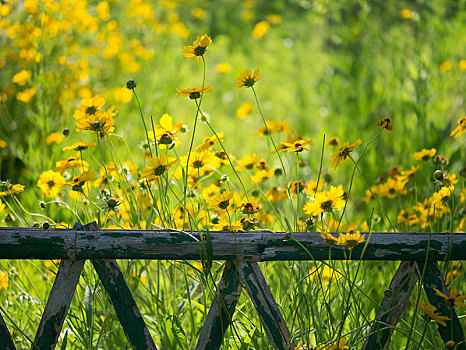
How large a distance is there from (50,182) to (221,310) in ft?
2.27

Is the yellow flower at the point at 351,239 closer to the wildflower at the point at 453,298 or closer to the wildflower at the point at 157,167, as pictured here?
the wildflower at the point at 453,298

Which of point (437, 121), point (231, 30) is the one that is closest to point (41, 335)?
point (437, 121)

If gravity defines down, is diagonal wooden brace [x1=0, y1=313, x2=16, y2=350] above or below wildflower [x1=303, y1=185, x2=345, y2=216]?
below

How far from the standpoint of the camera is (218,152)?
1551 mm

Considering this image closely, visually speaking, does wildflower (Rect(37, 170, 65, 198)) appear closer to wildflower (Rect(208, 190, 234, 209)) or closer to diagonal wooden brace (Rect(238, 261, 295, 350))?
wildflower (Rect(208, 190, 234, 209))

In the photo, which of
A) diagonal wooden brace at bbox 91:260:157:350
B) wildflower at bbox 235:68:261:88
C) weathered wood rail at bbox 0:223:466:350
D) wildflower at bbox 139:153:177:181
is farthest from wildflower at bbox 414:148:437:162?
diagonal wooden brace at bbox 91:260:157:350

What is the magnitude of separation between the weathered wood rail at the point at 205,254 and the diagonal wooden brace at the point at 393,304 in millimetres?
16

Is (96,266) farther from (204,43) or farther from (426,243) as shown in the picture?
(426,243)

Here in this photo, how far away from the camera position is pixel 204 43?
1.26 m

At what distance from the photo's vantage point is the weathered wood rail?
1.09 metres

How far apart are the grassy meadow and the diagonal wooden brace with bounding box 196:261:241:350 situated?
0.07 meters

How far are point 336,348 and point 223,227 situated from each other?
389 millimetres

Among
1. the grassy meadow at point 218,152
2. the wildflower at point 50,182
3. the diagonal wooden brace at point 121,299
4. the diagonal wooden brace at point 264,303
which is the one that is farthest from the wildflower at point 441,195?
the wildflower at point 50,182

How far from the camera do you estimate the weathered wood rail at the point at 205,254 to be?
3.59 feet
